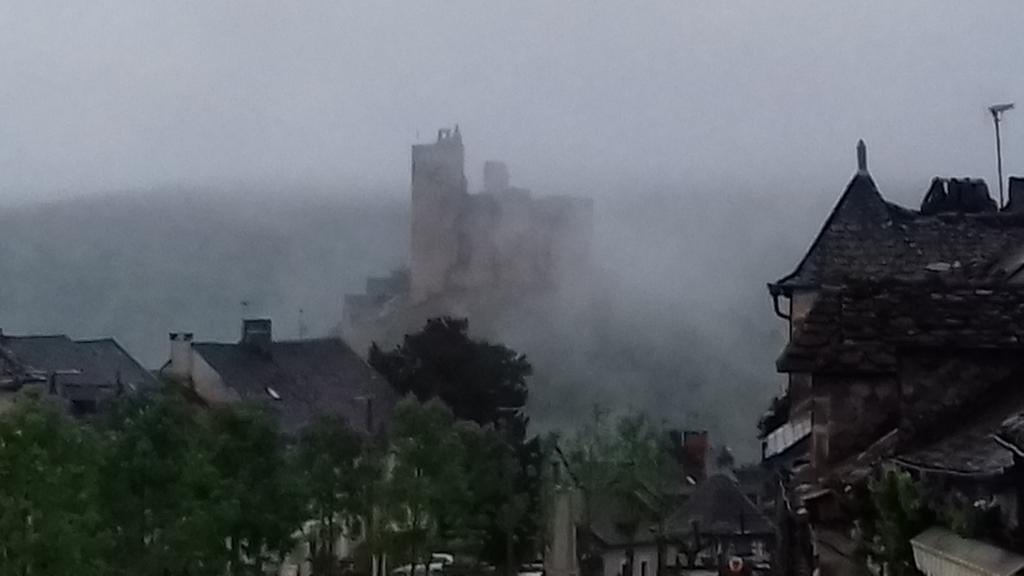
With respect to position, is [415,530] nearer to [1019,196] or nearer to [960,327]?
[1019,196]

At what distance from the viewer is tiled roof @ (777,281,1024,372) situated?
41.6ft

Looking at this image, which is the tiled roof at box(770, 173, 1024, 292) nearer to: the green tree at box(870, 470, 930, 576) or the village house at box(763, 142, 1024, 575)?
the village house at box(763, 142, 1024, 575)

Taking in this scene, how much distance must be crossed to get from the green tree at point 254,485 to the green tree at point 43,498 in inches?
303

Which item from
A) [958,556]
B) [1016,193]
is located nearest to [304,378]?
[1016,193]

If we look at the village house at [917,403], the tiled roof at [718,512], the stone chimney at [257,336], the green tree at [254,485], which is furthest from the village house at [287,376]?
the village house at [917,403]

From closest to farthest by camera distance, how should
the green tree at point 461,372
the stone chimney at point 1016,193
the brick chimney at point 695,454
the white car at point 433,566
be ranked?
the stone chimney at point 1016,193 < the white car at point 433,566 < the green tree at point 461,372 < the brick chimney at point 695,454

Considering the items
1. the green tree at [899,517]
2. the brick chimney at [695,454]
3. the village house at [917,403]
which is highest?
the brick chimney at [695,454]

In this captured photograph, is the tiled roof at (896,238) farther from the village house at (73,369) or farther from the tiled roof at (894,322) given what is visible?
the village house at (73,369)

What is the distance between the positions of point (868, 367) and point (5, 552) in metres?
18.8

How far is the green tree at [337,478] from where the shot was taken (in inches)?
1750

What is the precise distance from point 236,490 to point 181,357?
24748 millimetres

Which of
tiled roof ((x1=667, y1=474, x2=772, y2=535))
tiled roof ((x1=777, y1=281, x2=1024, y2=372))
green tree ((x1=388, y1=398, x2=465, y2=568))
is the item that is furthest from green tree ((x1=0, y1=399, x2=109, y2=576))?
tiled roof ((x1=667, y1=474, x2=772, y2=535))

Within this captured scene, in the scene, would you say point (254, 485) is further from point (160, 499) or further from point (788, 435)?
point (788, 435)

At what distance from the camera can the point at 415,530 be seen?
149 ft
